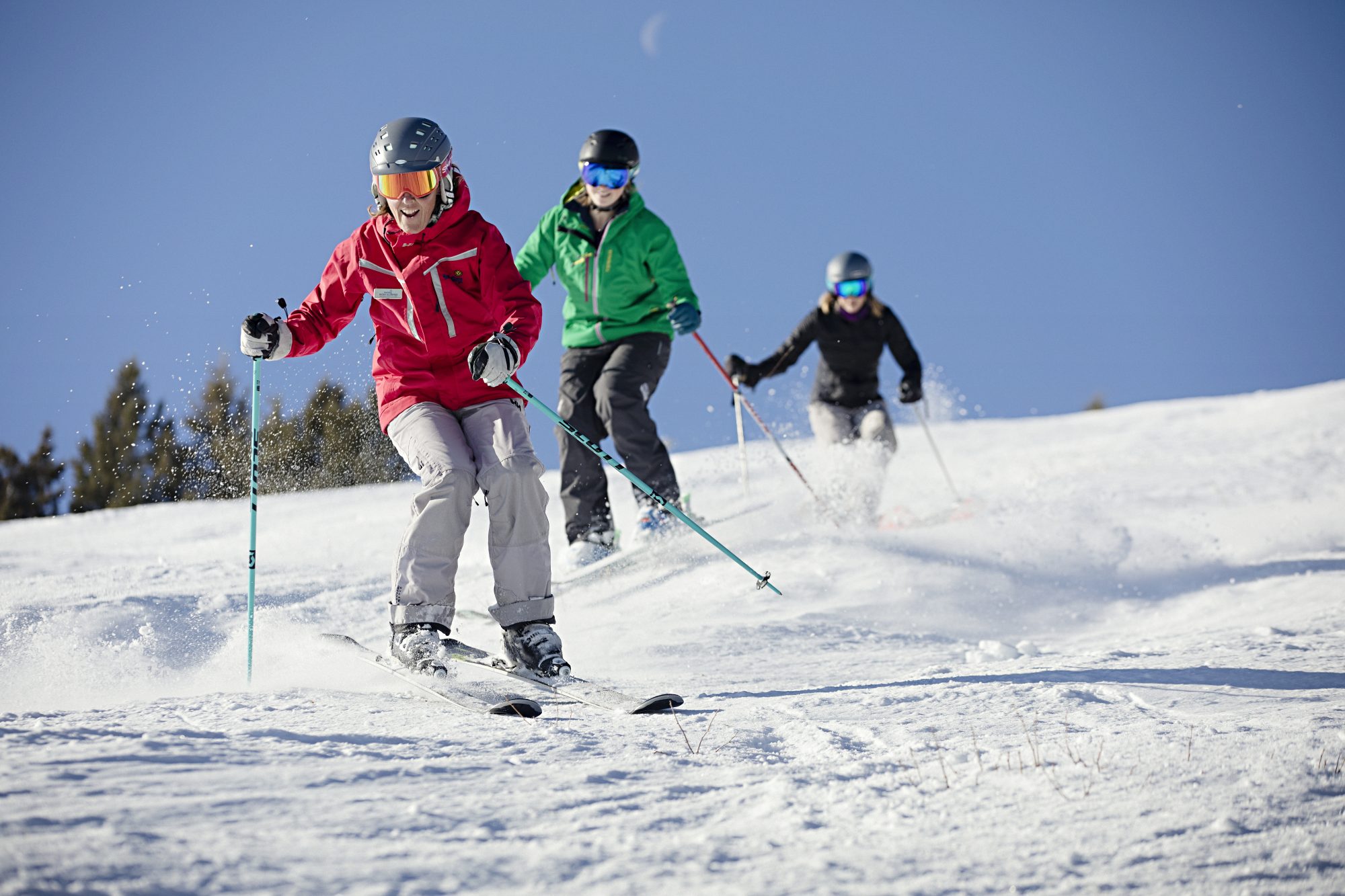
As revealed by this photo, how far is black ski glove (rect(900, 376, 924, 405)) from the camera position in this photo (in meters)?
8.88

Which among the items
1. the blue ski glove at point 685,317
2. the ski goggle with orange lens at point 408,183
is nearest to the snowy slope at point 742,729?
the blue ski glove at point 685,317

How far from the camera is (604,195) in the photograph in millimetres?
6109

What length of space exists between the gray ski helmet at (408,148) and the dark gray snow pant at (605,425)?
2479mm

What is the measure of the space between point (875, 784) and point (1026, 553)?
5.01 m

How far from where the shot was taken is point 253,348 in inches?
154

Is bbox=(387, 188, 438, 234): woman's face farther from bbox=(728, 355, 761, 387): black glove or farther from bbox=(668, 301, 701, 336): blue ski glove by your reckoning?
bbox=(728, 355, 761, 387): black glove

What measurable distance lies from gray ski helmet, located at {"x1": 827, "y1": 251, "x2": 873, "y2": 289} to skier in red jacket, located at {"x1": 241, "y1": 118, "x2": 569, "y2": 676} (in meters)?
4.80

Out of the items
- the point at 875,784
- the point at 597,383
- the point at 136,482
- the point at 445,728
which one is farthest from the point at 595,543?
the point at 136,482

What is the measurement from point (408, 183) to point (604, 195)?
92.9 inches

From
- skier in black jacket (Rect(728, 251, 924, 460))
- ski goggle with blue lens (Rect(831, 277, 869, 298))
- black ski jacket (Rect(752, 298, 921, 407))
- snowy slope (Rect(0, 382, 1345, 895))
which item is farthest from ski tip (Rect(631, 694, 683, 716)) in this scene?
ski goggle with blue lens (Rect(831, 277, 869, 298))

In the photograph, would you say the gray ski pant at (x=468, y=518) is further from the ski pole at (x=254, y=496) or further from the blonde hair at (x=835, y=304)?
the blonde hair at (x=835, y=304)

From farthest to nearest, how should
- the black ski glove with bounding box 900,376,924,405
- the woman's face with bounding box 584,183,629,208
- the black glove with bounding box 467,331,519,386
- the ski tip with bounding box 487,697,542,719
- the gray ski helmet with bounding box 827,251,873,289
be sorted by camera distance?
the black ski glove with bounding box 900,376,924,405, the gray ski helmet with bounding box 827,251,873,289, the woman's face with bounding box 584,183,629,208, the black glove with bounding box 467,331,519,386, the ski tip with bounding box 487,697,542,719

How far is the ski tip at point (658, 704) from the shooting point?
3.13 m

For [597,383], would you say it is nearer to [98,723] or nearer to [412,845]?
[98,723]
